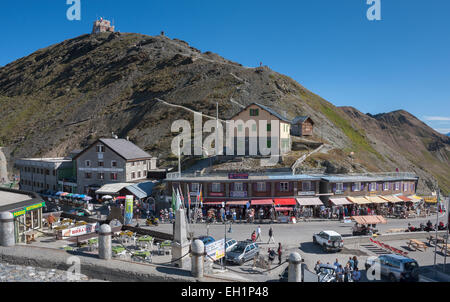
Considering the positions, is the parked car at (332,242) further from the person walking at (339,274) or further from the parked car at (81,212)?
the parked car at (81,212)

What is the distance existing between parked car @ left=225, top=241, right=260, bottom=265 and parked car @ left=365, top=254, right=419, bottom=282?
8.26 metres

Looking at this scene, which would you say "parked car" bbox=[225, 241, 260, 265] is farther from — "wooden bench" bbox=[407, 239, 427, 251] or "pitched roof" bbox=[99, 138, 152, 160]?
"pitched roof" bbox=[99, 138, 152, 160]

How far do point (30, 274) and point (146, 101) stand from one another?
8925 cm

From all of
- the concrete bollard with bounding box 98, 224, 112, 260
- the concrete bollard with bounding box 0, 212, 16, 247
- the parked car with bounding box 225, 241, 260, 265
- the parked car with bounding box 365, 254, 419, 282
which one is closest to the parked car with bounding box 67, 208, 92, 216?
the parked car with bounding box 225, 241, 260, 265

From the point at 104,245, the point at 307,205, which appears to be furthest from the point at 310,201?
the point at 104,245

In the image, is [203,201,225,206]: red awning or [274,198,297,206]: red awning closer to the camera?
[274,198,297,206]: red awning

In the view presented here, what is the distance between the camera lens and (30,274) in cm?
1174

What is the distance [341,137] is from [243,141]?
3087 centimetres

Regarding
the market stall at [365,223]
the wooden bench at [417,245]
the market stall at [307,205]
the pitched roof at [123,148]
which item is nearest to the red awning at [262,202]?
the market stall at [307,205]

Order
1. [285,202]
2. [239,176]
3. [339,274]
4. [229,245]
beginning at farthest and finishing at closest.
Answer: [239,176], [285,202], [229,245], [339,274]

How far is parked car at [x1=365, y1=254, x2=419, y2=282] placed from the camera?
17.5 metres

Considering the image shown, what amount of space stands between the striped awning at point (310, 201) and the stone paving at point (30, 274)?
27.1m

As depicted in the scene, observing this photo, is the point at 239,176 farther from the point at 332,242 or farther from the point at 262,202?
the point at 332,242
